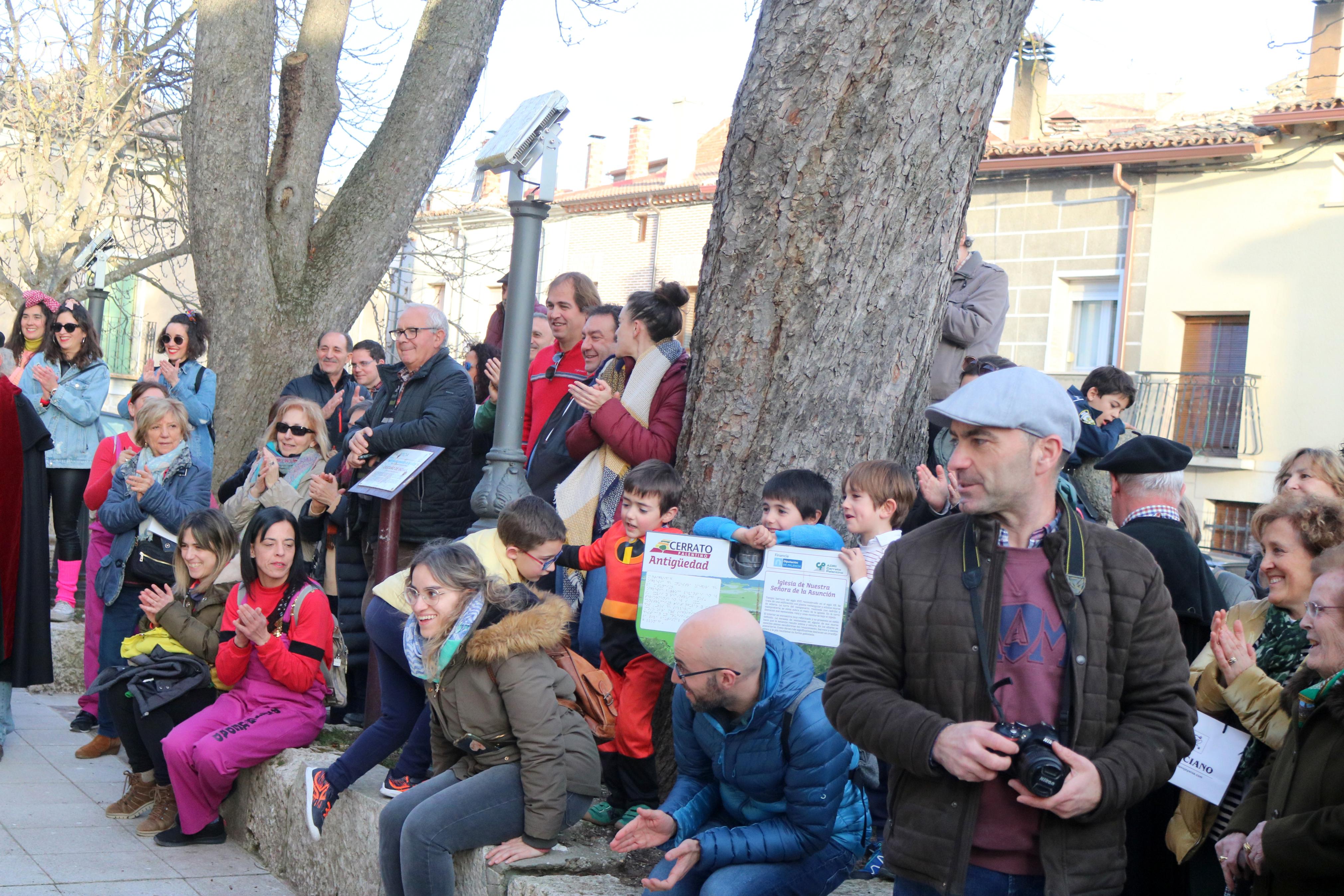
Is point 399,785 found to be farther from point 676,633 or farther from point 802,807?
point 802,807

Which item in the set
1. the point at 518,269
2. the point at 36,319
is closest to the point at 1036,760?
the point at 518,269

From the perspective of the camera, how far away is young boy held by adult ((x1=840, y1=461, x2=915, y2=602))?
454 centimetres

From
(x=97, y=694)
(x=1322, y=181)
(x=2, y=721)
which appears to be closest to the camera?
(x=2, y=721)

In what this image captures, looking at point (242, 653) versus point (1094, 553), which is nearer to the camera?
point (1094, 553)

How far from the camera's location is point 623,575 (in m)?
4.75

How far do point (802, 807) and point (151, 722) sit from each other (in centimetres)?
368

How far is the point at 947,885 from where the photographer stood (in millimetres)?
2619

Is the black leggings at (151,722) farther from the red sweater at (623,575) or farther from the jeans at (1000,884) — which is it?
the jeans at (1000,884)

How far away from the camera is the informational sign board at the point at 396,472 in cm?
583

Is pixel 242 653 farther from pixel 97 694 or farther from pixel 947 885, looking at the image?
pixel 947 885

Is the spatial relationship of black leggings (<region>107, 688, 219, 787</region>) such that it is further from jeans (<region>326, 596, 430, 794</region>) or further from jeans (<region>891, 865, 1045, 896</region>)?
jeans (<region>891, 865, 1045, 896</region>)

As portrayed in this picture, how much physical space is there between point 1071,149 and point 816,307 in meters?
15.5

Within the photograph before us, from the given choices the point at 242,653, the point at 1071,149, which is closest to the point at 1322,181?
the point at 1071,149

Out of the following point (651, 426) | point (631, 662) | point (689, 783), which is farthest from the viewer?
point (651, 426)
